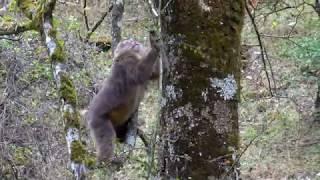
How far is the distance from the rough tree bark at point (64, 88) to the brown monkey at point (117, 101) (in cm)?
210

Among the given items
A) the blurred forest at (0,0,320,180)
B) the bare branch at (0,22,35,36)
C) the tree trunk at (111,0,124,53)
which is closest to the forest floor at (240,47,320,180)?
the blurred forest at (0,0,320,180)

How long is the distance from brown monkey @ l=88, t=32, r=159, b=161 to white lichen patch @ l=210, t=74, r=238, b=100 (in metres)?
3.71

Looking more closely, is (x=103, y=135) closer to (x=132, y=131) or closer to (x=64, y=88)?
(x=132, y=131)

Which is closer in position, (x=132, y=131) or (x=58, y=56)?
(x=58, y=56)

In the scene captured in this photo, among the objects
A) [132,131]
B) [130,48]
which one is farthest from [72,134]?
[130,48]

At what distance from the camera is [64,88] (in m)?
4.41

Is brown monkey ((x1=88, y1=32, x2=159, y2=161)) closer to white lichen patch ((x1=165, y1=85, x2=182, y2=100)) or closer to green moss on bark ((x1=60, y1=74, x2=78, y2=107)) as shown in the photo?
green moss on bark ((x1=60, y1=74, x2=78, y2=107))

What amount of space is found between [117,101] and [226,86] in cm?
418

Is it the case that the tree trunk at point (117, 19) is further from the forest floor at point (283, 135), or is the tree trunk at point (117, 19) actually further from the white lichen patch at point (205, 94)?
the white lichen patch at point (205, 94)

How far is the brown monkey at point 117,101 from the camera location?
6.83 meters

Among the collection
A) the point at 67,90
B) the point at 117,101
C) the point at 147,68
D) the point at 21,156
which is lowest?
the point at 21,156

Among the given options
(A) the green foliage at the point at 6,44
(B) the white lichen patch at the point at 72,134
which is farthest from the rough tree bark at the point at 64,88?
(A) the green foliage at the point at 6,44

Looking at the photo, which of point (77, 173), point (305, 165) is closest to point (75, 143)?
point (77, 173)

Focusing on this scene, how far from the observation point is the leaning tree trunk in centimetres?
290
